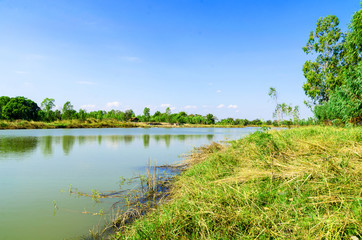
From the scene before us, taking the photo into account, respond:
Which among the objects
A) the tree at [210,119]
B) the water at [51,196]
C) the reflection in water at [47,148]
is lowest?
the water at [51,196]

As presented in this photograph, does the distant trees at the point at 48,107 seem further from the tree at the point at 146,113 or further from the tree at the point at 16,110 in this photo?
the tree at the point at 146,113

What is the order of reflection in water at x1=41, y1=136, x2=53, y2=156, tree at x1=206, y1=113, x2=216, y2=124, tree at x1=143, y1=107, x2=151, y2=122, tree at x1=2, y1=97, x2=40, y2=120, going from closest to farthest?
reflection in water at x1=41, y1=136, x2=53, y2=156, tree at x1=2, y1=97, x2=40, y2=120, tree at x1=143, y1=107, x2=151, y2=122, tree at x1=206, y1=113, x2=216, y2=124

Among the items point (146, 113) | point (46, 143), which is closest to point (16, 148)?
point (46, 143)

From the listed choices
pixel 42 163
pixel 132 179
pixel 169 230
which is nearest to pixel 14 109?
pixel 42 163

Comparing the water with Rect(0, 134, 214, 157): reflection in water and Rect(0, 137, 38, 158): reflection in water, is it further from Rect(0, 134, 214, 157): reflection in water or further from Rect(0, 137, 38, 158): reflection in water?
Rect(0, 134, 214, 157): reflection in water

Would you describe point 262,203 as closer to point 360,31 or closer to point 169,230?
point 169,230

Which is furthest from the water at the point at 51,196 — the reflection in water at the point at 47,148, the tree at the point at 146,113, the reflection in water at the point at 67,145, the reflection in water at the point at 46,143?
the tree at the point at 146,113

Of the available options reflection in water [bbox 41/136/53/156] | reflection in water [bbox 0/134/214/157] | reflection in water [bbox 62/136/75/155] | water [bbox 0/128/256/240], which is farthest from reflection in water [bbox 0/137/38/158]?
water [bbox 0/128/256/240]

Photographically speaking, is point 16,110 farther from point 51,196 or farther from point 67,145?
point 51,196

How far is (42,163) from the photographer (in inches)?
349

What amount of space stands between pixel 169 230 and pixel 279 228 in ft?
4.31

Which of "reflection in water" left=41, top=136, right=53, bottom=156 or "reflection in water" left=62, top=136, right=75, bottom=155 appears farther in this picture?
"reflection in water" left=62, top=136, right=75, bottom=155

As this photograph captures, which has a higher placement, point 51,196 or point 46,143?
point 46,143

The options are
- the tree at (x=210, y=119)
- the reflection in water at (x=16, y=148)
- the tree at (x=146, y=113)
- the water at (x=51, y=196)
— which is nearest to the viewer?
the water at (x=51, y=196)
